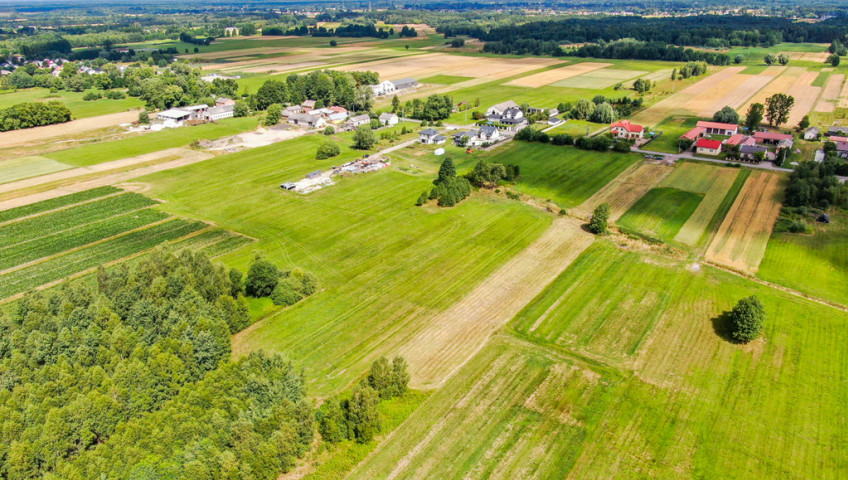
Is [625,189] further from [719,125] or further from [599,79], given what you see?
[599,79]

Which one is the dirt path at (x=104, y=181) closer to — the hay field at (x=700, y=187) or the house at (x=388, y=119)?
the house at (x=388, y=119)

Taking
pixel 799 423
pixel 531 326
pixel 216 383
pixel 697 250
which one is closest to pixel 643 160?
pixel 697 250

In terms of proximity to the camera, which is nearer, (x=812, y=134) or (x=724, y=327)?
(x=724, y=327)

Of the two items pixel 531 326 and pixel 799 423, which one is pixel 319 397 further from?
pixel 799 423

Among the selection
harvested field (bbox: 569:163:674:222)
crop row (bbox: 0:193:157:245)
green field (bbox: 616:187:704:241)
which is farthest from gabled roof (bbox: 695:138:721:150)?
crop row (bbox: 0:193:157:245)

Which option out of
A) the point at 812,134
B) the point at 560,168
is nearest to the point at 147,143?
the point at 560,168

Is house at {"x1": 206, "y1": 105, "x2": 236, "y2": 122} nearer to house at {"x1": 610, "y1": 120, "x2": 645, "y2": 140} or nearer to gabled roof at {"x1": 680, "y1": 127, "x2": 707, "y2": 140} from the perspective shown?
house at {"x1": 610, "y1": 120, "x2": 645, "y2": 140}
